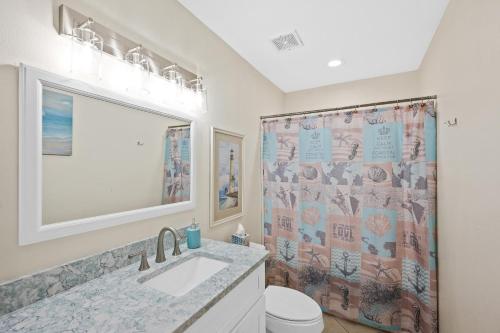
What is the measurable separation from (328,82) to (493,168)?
2.17m

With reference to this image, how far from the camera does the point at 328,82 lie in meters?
2.78

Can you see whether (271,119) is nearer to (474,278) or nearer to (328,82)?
(328,82)

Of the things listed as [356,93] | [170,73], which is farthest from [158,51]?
[356,93]

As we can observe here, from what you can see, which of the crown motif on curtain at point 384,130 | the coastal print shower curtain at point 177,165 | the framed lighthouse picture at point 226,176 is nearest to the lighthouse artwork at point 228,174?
the framed lighthouse picture at point 226,176

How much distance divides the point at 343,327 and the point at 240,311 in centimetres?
Result: 139

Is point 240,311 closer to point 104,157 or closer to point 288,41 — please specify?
point 104,157

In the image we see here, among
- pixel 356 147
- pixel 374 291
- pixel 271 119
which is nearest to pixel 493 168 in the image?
pixel 356 147

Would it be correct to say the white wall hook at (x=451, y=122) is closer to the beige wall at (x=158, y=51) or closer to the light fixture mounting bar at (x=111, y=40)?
the beige wall at (x=158, y=51)

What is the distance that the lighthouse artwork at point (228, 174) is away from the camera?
1.83 m

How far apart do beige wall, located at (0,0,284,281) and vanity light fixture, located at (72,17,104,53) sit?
7cm

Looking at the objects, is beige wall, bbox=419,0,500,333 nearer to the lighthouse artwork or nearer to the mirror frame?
the lighthouse artwork

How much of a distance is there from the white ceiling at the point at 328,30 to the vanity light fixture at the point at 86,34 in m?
0.74

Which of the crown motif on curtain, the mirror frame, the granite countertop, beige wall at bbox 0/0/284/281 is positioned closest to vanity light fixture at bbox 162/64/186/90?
beige wall at bbox 0/0/284/281

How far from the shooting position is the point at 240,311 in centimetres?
106
